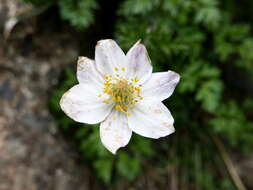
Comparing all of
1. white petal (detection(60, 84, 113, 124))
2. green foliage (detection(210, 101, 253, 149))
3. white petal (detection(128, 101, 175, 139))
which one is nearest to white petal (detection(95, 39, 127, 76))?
white petal (detection(60, 84, 113, 124))

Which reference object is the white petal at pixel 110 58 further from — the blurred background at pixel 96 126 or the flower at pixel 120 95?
the blurred background at pixel 96 126

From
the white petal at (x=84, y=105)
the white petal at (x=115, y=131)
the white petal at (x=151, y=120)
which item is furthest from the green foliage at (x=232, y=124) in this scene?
the white petal at (x=84, y=105)

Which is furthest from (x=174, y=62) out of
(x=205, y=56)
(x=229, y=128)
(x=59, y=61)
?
(x=59, y=61)

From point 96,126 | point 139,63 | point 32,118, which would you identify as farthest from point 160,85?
point 32,118

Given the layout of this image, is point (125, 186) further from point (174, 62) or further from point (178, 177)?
point (174, 62)

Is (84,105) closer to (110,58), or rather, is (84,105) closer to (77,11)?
(110,58)
